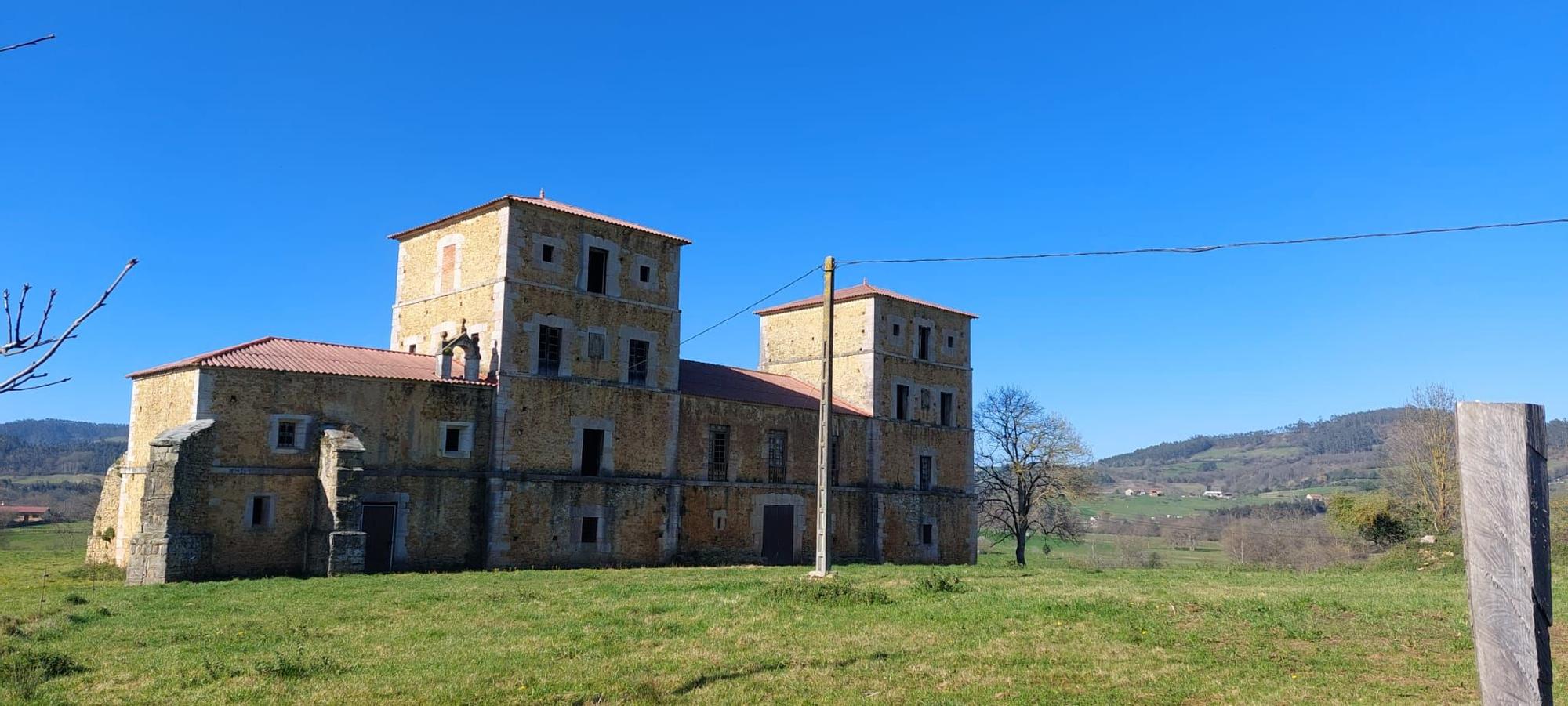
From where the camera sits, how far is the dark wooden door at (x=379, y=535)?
28.5 metres

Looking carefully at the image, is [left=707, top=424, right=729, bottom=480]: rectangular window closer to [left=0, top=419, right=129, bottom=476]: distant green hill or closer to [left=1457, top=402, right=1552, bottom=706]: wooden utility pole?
[left=1457, top=402, right=1552, bottom=706]: wooden utility pole

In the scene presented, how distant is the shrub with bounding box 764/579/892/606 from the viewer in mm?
18938

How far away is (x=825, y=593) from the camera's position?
19219 millimetres

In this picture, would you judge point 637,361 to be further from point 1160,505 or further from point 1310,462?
point 1310,462

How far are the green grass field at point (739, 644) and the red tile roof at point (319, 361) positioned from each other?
6658 millimetres

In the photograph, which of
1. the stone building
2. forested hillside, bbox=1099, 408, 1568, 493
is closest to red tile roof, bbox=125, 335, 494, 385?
the stone building

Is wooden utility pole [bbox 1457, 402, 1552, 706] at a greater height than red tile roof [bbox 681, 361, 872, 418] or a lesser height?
lesser

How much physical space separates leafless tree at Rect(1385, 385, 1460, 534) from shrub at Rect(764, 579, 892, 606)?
38.6 metres

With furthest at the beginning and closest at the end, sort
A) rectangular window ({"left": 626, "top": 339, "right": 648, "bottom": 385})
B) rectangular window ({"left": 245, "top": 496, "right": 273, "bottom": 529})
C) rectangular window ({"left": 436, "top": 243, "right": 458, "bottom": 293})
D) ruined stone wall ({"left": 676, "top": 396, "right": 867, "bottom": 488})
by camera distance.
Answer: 1. ruined stone wall ({"left": 676, "top": 396, "right": 867, "bottom": 488})
2. rectangular window ({"left": 626, "top": 339, "right": 648, "bottom": 385})
3. rectangular window ({"left": 436, "top": 243, "right": 458, "bottom": 293})
4. rectangular window ({"left": 245, "top": 496, "right": 273, "bottom": 529})

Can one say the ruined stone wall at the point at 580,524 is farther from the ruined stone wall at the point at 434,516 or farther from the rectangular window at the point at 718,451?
the rectangular window at the point at 718,451

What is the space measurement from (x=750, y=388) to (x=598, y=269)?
8467mm

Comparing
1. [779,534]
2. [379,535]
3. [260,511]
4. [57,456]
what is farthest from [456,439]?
[57,456]

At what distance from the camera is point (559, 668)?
1262 cm

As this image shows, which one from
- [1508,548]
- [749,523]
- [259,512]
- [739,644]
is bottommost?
[739,644]
